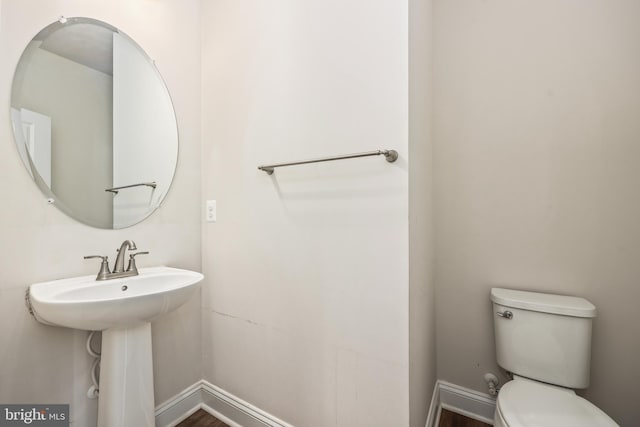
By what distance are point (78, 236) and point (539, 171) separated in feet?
6.78

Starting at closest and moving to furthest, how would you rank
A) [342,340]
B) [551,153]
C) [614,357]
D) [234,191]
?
1. [342,340]
2. [614,357]
3. [551,153]
4. [234,191]

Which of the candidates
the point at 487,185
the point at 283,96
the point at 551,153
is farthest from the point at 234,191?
the point at 551,153

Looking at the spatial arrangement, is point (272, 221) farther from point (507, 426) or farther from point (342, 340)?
A: point (507, 426)

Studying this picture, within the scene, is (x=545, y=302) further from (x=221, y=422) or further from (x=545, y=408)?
(x=221, y=422)

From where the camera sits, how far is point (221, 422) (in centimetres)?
141

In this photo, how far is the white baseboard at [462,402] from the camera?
4.64ft

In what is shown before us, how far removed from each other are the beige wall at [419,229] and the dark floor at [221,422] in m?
0.25

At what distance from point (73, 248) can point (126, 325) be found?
41 centimetres

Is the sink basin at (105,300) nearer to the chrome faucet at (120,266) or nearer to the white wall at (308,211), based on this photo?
the chrome faucet at (120,266)

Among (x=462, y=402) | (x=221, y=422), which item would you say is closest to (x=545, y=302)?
(x=462, y=402)

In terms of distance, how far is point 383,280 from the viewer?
0.98 metres

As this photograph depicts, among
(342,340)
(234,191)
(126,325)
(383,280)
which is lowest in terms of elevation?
(342,340)

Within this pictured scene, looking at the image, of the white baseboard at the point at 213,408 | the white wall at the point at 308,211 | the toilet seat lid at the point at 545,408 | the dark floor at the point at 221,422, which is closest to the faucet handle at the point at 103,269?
the white wall at the point at 308,211

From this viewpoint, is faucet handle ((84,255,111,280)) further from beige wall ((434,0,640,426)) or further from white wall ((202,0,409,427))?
beige wall ((434,0,640,426))
